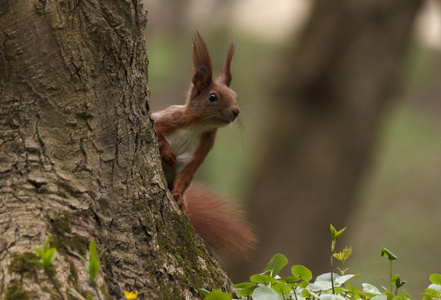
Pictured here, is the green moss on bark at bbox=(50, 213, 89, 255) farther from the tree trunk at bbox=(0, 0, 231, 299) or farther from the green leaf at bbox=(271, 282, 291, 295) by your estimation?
→ the green leaf at bbox=(271, 282, 291, 295)

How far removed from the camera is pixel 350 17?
395 centimetres

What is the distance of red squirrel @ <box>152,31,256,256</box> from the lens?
6.94 feet

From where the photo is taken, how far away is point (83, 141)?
1.32 m

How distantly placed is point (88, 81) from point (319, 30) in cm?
305

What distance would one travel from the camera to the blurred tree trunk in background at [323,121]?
4.00 metres

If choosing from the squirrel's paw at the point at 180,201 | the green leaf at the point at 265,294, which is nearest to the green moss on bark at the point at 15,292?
the green leaf at the point at 265,294

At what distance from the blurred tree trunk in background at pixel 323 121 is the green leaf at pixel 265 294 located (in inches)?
115

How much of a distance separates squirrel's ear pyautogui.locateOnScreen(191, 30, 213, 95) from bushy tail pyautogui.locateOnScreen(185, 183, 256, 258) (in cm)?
41

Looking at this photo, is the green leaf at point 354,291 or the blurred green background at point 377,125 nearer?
the green leaf at point 354,291

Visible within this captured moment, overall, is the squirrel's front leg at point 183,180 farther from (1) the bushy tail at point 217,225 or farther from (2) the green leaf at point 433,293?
(2) the green leaf at point 433,293

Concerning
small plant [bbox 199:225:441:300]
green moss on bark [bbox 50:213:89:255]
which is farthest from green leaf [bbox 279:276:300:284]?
green moss on bark [bbox 50:213:89:255]

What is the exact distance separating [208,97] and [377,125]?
2.35m

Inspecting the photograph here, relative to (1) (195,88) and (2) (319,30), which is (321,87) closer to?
(2) (319,30)

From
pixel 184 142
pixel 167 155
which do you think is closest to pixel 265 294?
pixel 167 155
